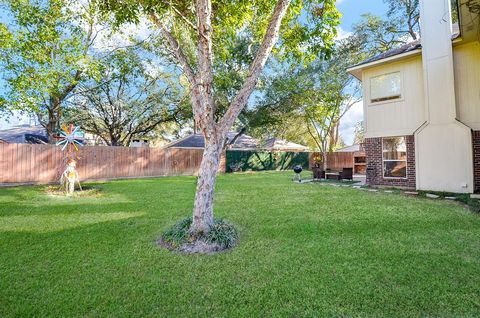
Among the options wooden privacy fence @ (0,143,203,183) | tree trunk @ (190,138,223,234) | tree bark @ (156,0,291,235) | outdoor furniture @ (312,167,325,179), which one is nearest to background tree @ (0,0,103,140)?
wooden privacy fence @ (0,143,203,183)

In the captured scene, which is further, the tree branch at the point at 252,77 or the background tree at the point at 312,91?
the background tree at the point at 312,91

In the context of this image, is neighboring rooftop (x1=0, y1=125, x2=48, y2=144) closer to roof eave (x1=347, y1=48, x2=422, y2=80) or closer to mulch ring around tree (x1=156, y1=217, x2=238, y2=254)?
mulch ring around tree (x1=156, y1=217, x2=238, y2=254)

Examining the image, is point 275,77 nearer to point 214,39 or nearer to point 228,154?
point 228,154

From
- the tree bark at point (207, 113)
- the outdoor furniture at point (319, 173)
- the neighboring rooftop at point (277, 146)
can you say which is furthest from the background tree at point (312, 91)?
the tree bark at point (207, 113)

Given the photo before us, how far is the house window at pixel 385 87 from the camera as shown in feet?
32.1

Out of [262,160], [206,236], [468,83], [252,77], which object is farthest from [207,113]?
[262,160]

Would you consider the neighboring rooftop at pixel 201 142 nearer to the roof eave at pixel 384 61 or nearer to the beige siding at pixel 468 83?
the roof eave at pixel 384 61

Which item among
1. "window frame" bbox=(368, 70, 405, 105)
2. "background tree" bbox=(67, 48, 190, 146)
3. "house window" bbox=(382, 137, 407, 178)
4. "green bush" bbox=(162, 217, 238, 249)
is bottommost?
"green bush" bbox=(162, 217, 238, 249)

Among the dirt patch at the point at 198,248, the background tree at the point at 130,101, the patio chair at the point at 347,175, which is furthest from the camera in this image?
the background tree at the point at 130,101

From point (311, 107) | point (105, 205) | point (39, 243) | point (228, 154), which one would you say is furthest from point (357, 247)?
point (228, 154)

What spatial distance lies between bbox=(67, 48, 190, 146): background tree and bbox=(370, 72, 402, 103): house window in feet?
39.7

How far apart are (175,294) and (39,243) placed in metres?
2.97

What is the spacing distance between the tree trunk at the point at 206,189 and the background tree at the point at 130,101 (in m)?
14.1

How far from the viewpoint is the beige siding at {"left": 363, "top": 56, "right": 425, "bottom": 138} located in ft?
30.3
